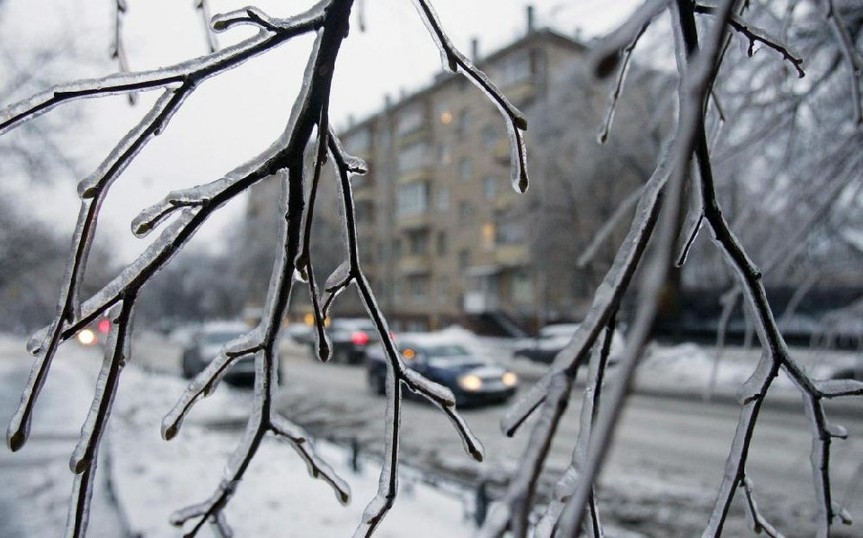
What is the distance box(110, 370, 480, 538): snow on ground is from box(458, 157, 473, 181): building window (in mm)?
24103

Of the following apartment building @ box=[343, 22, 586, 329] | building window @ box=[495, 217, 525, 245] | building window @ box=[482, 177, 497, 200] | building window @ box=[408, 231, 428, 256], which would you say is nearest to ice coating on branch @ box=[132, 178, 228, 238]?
apartment building @ box=[343, 22, 586, 329]

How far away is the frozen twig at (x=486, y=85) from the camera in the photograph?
4.07 feet

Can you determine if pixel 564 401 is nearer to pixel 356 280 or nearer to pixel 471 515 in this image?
pixel 356 280

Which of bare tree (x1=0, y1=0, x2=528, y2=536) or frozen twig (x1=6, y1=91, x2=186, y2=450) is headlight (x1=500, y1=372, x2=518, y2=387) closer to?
bare tree (x1=0, y1=0, x2=528, y2=536)

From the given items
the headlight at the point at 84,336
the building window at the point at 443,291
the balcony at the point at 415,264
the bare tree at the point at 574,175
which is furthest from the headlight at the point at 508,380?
the balcony at the point at 415,264

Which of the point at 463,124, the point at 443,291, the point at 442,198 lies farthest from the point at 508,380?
the point at 442,198

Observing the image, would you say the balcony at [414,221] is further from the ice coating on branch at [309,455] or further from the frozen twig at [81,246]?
the frozen twig at [81,246]

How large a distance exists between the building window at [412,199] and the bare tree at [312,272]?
119 ft

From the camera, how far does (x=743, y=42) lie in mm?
1578

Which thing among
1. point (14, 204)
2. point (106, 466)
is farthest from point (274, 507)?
point (14, 204)

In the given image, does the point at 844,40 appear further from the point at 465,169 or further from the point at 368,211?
the point at 368,211

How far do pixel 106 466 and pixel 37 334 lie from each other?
7.50m

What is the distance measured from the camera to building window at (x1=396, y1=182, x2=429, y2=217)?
37344mm

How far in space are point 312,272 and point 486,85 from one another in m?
0.49
